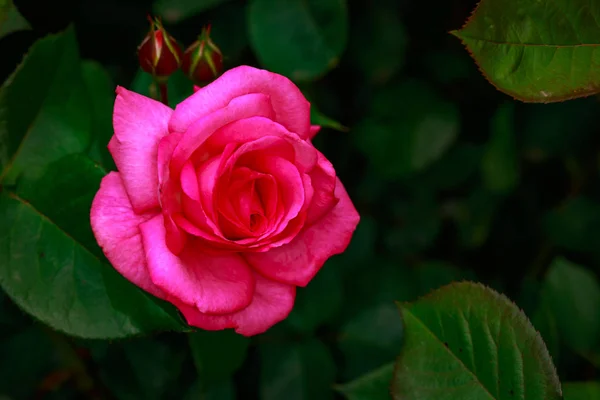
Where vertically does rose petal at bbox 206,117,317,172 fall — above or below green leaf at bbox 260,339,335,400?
above

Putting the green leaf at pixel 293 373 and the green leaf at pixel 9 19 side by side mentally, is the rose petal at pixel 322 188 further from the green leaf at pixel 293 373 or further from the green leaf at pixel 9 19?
the green leaf at pixel 293 373

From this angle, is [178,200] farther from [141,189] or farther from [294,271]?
[294,271]

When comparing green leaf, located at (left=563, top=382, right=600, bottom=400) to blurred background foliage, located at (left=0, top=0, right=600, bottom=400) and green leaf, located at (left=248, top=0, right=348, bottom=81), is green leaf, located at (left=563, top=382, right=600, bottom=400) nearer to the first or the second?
blurred background foliage, located at (left=0, top=0, right=600, bottom=400)

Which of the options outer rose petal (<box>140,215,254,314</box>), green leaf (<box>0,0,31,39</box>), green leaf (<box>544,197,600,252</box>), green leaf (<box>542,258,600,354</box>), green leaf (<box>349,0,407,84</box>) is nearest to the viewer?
outer rose petal (<box>140,215,254,314</box>)

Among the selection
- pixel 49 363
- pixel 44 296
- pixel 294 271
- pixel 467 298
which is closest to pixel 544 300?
pixel 467 298

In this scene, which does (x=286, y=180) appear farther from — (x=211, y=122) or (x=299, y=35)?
(x=299, y=35)

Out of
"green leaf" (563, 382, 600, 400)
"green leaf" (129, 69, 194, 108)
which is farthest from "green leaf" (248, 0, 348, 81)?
"green leaf" (563, 382, 600, 400)
